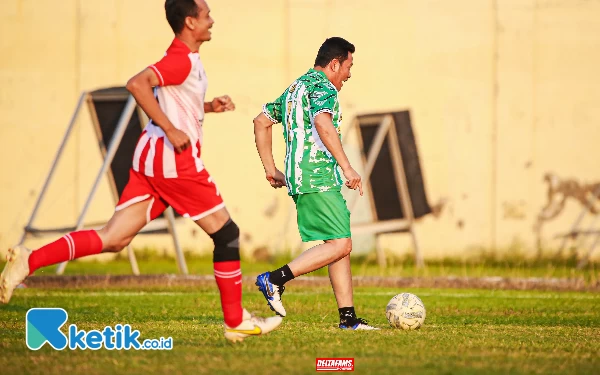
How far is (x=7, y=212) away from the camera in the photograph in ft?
47.1

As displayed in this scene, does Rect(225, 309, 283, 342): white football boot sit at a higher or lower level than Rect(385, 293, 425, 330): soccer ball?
higher

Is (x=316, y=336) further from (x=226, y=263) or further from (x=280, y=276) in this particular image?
(x=226, y=263)

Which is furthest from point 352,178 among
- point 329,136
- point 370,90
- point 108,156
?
point 370,90

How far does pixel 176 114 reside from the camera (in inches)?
235

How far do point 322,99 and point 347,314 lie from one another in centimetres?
142

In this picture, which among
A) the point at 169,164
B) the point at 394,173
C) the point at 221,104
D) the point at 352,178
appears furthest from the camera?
the point at 394,173

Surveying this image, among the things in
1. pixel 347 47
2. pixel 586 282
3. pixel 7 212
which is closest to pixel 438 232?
pixel 586 282

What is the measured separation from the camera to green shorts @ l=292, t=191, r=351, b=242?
7.24 m

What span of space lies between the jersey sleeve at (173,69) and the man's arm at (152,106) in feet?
0.23

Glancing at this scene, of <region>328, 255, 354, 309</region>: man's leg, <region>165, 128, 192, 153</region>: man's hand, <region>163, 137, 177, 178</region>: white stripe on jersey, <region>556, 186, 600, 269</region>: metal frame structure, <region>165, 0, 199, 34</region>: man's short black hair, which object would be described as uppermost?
<region>165, 0, 199, 34</region>: man's short black hair

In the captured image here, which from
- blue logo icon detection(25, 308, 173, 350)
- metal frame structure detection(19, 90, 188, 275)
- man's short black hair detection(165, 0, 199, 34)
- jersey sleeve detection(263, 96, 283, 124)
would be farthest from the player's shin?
metal frame structure detection(19, 90, 188, 275)

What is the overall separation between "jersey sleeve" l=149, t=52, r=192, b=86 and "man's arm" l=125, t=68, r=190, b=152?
7cm

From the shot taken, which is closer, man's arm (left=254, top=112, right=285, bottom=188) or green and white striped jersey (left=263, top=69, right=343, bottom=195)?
green and white striped jersey (left=263, top=69, right=343, bottom=195)

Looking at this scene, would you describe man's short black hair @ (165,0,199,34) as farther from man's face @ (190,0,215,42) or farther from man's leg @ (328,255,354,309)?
man's leg @ (328,255,354,309)
